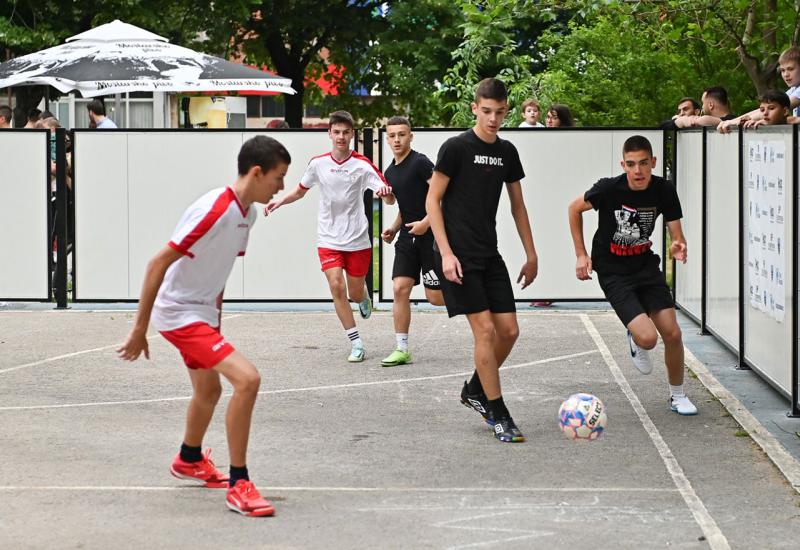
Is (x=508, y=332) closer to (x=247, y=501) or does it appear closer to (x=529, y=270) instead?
(x=529, y=270)

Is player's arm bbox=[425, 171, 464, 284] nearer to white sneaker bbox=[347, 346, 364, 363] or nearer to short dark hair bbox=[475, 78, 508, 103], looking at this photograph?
short dark hair bbox=[475, 78, 508, 103]

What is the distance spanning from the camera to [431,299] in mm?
11992

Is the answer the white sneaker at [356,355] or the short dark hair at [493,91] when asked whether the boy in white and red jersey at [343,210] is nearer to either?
the white sneaker at [356,355]

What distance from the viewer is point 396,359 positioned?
1179cm

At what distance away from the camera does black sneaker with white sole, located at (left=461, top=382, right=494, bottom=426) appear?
886 centimetres

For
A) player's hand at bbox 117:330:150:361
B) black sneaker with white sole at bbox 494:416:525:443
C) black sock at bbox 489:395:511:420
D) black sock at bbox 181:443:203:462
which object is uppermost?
player's hand at bbox 117:330:150:361

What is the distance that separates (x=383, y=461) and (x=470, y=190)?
1.74 m

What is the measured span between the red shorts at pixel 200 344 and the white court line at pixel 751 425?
2954mm

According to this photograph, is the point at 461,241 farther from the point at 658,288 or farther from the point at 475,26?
the point at 475,26

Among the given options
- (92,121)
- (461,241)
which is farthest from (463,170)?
(92,121)

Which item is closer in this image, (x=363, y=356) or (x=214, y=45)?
(x=363, y=356)

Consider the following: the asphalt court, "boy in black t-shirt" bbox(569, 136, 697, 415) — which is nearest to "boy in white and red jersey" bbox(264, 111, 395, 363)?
the asphalt court

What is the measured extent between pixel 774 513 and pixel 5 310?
1069cm

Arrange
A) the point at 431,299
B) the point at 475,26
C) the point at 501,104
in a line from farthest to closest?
the point at 475,26, the point at 431,299, the point at 501,104
